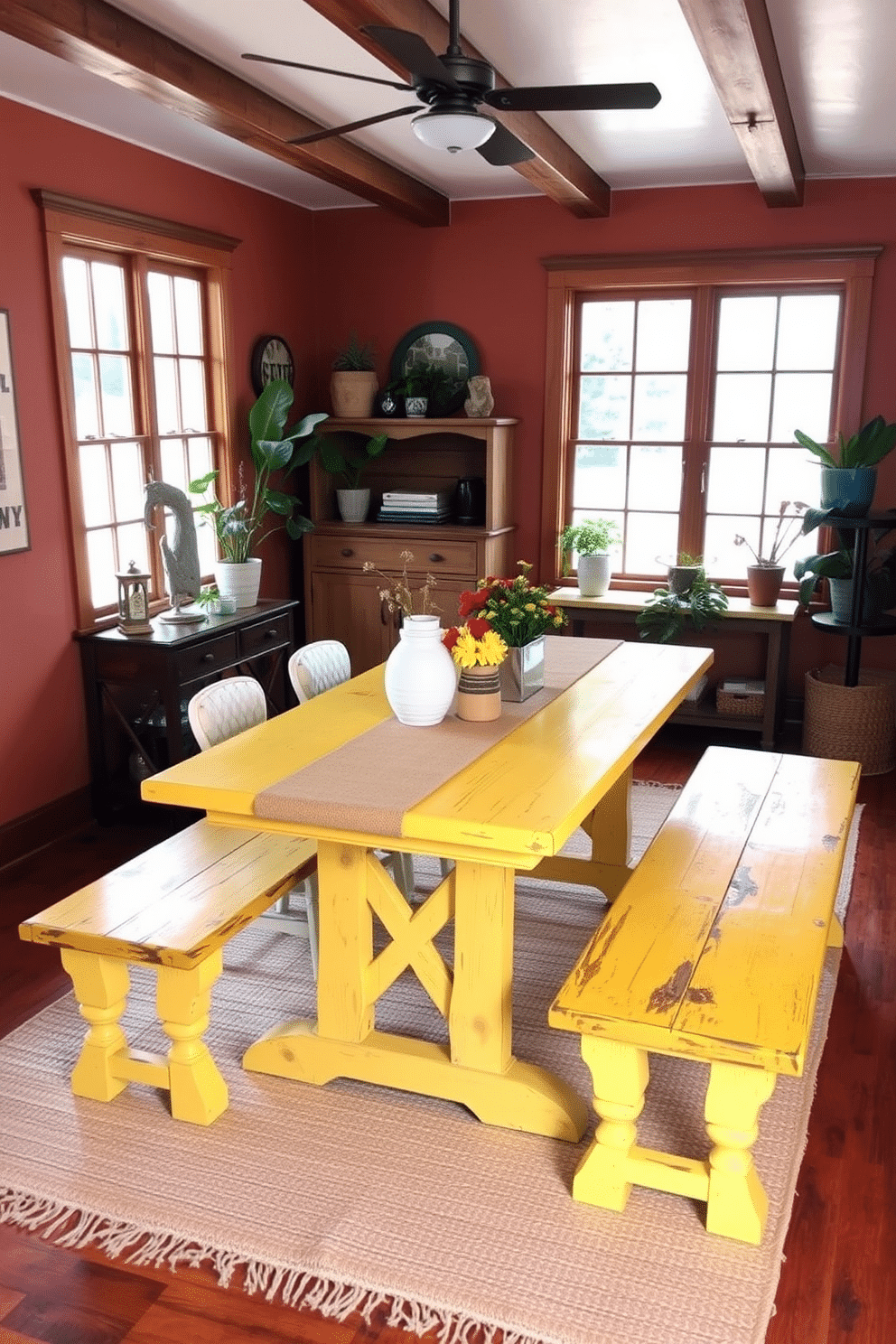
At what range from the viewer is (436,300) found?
5.79m

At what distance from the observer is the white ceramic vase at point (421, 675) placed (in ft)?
9.26

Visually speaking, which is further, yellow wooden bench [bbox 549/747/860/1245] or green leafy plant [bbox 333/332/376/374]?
green leafy plant [bbox 333/332/376/374]

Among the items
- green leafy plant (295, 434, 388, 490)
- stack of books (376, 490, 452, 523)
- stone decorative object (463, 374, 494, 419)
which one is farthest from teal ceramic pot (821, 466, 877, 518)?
green leafy plant (295, 434, 388, 490)

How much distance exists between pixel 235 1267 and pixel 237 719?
4.89 feet

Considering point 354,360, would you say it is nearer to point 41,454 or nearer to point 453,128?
point 41,454

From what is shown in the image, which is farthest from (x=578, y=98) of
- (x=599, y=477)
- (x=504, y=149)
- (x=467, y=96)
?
(x=599, y=477)

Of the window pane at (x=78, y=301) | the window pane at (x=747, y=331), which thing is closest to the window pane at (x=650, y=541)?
the window pane at (x=747, y=331)

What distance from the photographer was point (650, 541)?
5.77m

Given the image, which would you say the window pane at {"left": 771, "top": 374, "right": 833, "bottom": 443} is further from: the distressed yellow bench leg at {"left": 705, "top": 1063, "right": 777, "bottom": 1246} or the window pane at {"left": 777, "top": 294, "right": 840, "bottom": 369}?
the distressed yellow bench leg at {"left": 705, "top": 1063, "right": 777, "bottom": 1246}

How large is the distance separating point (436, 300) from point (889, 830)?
11.0 ft

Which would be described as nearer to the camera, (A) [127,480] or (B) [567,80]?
(B) [567,80]

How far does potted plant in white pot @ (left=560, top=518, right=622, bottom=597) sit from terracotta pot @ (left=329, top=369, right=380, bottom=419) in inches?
47.1

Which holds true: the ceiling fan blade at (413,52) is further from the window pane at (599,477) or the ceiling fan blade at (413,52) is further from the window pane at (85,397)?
the window pane at (599,477)

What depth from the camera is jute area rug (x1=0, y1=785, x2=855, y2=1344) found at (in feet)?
6.93
